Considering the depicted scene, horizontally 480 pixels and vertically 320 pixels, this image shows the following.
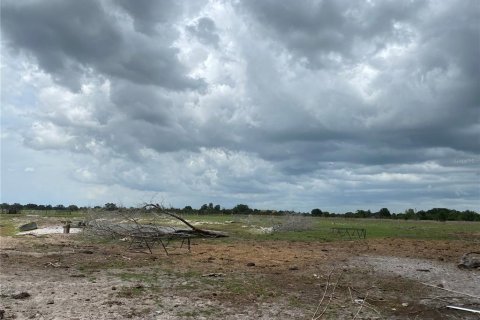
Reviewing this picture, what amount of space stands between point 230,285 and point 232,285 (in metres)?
0.06

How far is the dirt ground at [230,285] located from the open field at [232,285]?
0.08ft

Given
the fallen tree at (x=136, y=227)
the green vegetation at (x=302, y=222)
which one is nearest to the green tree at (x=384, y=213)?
the green vegetation at (x=302, y=222)

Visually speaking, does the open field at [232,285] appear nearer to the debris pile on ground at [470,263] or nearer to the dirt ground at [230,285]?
the dirt ground at [230,285]

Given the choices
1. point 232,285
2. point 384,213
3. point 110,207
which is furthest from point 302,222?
point 384,213

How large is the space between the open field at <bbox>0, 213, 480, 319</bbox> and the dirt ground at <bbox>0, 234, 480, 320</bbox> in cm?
2

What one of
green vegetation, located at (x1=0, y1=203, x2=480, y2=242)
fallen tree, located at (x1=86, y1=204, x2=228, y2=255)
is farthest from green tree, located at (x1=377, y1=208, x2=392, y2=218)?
fallen tree, located at (x1=86, y1=204, x2=228, y2=255)

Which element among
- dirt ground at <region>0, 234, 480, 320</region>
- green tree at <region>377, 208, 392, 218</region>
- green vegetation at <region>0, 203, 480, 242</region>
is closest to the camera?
dirt ground at <region>0, 234, 480, 320</region>

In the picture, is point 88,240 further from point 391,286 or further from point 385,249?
point 391,286

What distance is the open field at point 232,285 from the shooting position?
34.8ft

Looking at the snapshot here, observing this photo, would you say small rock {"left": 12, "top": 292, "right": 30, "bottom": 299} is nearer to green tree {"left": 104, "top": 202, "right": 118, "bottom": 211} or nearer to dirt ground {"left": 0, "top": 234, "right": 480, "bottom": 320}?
dirt ground {"left": 0, "top": 234, "right": 480, "bottom": 320}

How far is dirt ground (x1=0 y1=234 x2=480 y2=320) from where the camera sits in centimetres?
1058

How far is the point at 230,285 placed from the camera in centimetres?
1348

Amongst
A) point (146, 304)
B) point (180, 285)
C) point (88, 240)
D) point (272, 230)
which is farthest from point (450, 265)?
point (272, 230)

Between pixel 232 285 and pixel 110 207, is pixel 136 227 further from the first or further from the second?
pixel 232 285
